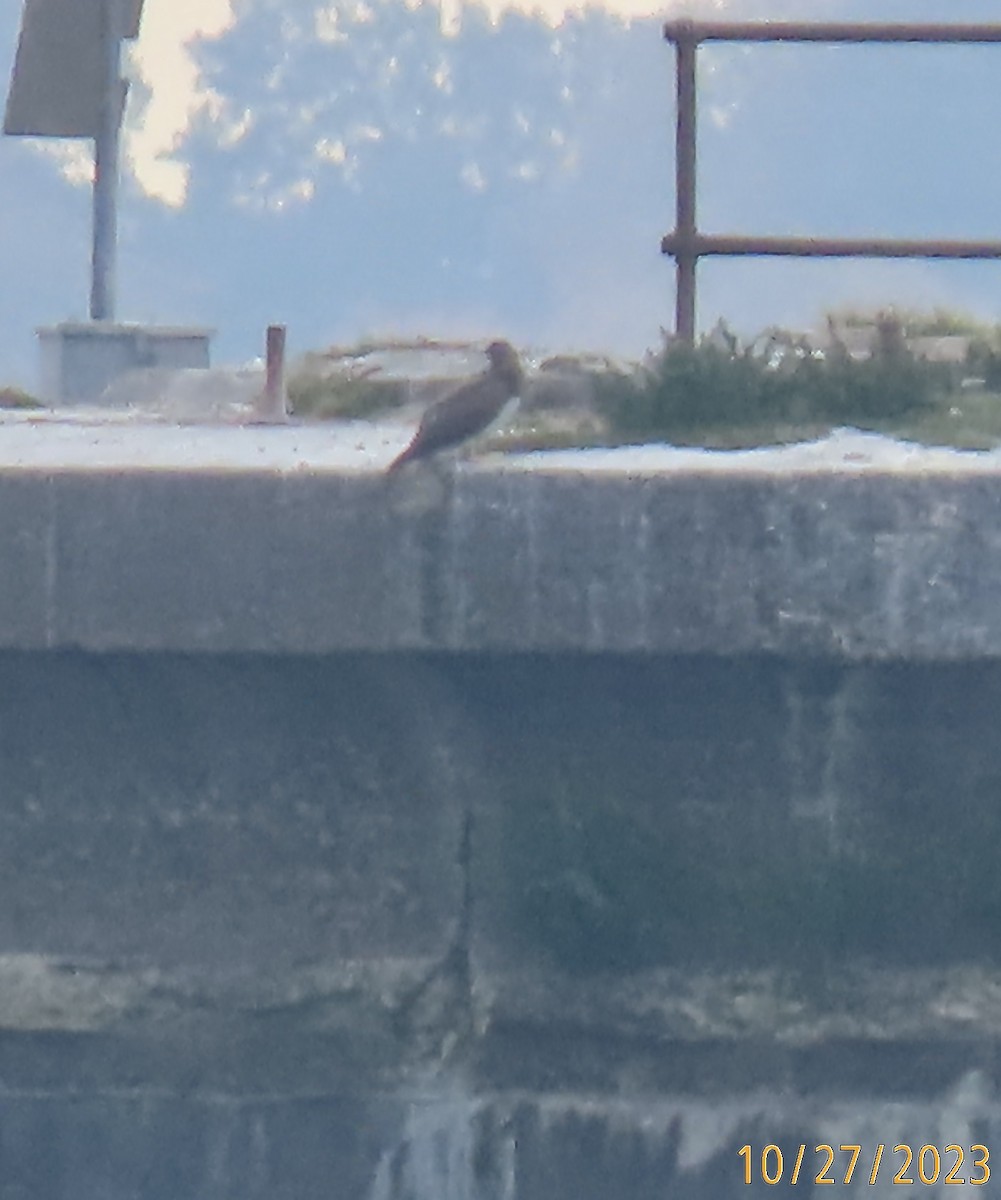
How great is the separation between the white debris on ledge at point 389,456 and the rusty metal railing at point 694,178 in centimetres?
67

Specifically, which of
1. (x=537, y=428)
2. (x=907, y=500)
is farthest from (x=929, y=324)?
(x=907, y=500)

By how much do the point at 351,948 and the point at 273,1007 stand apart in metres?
0.12

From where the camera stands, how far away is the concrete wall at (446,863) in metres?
2.68

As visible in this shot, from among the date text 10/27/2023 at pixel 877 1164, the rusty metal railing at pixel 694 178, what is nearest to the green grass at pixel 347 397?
the rusty metal railing at pixel 694 178

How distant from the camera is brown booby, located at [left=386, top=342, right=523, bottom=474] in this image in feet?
9.15

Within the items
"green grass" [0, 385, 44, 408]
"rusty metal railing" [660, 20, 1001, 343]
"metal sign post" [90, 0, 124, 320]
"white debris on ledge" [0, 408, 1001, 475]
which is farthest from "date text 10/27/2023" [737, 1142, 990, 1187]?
"metal sign post" [90, 0, 124, 320]

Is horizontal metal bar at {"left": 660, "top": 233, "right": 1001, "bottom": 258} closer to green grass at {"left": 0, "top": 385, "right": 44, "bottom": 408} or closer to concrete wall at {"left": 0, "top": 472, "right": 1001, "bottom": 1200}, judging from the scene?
concrete wall at {"left": 0, "top": 472, "right": 1001, "bottom": 1200}

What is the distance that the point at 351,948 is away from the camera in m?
2.81

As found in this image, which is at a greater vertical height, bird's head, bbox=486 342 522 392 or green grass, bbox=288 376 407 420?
bird's head, bbox=486 342 522 392

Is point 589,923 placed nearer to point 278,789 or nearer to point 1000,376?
point 278,789

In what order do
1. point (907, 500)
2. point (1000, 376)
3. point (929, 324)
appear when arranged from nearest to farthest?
point (907, 500), point (1000, 376), point (929, 324)

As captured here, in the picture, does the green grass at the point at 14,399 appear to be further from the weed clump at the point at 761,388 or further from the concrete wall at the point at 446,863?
the concrete wall at the point at 446,863

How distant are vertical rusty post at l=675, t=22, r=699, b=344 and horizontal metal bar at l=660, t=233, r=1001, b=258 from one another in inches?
0.4

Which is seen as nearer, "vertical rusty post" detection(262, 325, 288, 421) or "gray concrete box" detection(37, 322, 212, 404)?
"vertical rusty post" detection(262, 325, 288, 421)
